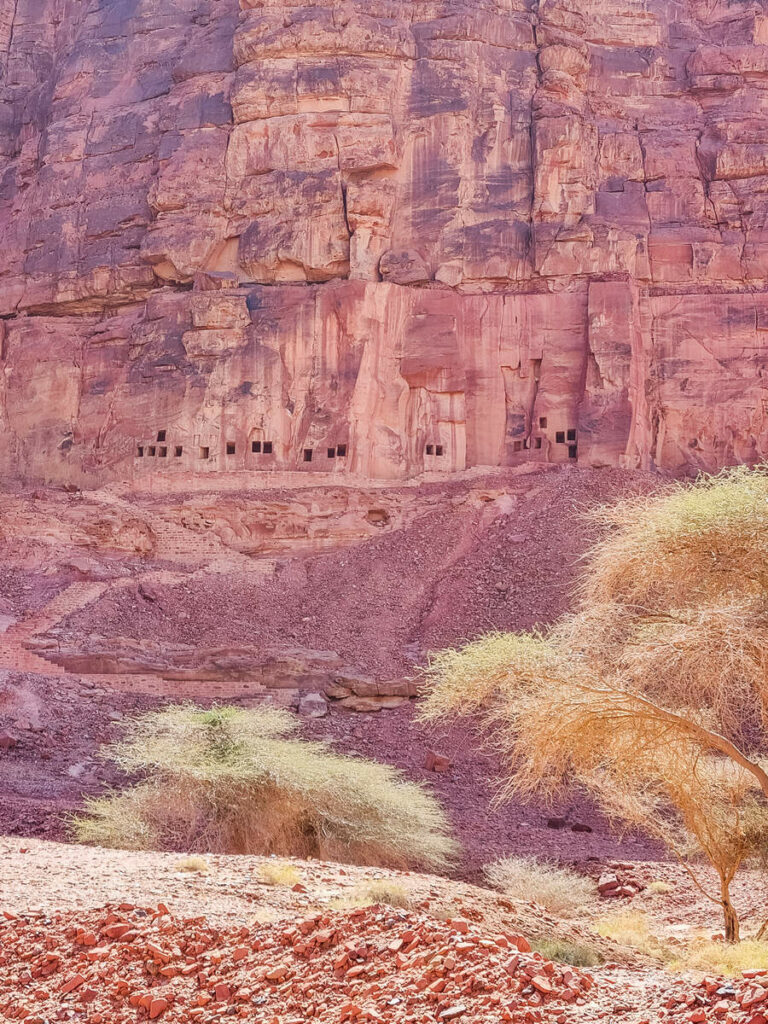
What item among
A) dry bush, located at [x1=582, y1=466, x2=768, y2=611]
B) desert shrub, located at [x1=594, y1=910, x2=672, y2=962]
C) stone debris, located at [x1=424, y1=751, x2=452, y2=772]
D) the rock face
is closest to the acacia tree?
dry bush, located at [x1=582, y1=466, x2=768, y2=611]

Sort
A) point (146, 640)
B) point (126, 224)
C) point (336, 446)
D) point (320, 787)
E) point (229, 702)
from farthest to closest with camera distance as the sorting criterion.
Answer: point (126, 224), point (336, 446), point (146, 640), point (229, 702), point (320, 787)

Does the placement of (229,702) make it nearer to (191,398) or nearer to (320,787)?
(320,787)

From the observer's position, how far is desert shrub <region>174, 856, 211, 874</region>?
11547 millimetres

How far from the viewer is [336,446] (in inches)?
1654

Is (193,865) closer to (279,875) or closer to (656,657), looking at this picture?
(279,875)

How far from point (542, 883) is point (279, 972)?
28.8 feet

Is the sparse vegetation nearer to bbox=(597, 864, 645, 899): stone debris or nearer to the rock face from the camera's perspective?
bbox=(597, 864, 645, 899): stone debris

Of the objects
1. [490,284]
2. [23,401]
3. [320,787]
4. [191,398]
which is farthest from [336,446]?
[320,787]

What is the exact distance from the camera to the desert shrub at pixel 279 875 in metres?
10.9

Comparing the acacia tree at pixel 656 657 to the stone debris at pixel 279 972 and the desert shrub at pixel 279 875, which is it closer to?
the desert shrub at pixel 279 875

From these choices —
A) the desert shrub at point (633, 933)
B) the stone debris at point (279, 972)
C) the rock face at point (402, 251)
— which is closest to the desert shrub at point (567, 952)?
the stone debris at point (279, 972)

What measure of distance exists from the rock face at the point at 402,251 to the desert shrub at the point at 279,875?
30411 mm

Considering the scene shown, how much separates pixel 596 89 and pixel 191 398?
72.6 ft

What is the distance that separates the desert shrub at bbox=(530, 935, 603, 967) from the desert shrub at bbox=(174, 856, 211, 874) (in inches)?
134
